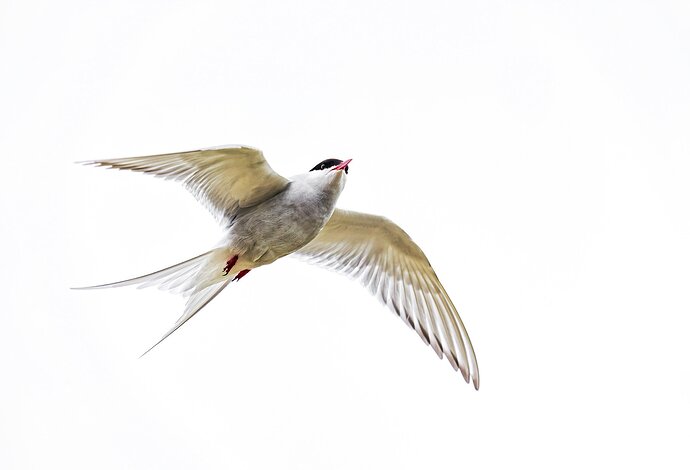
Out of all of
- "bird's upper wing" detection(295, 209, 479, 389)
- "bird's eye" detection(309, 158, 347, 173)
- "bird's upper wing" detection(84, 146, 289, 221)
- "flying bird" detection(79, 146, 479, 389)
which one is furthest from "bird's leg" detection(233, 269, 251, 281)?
"bird's eye" detection(309, 158, 347, 173)

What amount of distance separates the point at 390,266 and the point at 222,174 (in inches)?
67.7

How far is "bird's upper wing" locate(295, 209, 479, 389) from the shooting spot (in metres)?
6.88

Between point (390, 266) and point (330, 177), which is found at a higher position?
point (330, 177)

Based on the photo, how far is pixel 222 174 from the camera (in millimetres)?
6016

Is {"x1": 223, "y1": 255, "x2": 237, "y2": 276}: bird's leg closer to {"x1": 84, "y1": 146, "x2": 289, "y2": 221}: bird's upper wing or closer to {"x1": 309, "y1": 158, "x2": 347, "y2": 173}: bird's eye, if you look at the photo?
{"x1": 84, "y1": 146, "x2": 289, "y2": 221}: bird's upper wing

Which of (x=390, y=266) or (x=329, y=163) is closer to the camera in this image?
(x=329, y=163)

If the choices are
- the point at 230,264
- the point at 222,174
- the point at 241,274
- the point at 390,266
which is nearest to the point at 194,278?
the point at 230,264

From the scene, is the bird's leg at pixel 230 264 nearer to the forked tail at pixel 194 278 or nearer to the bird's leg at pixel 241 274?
the forked tail at pixel 194 278

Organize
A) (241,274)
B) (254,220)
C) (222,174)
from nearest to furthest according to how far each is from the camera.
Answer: (222,174), (254,220), (241,274)

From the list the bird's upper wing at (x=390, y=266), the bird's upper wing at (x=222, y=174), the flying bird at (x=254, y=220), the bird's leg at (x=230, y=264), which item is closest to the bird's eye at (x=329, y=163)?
the flying bird at (x=254, y=220)

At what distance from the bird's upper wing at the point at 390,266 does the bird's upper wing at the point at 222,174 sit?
84cm

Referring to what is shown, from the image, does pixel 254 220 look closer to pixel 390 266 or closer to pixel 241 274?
pixel 241 274

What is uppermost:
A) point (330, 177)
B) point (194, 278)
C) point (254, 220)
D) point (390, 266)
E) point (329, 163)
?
point (329, 163)

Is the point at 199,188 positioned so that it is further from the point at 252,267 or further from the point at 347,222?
the point at 347,222
